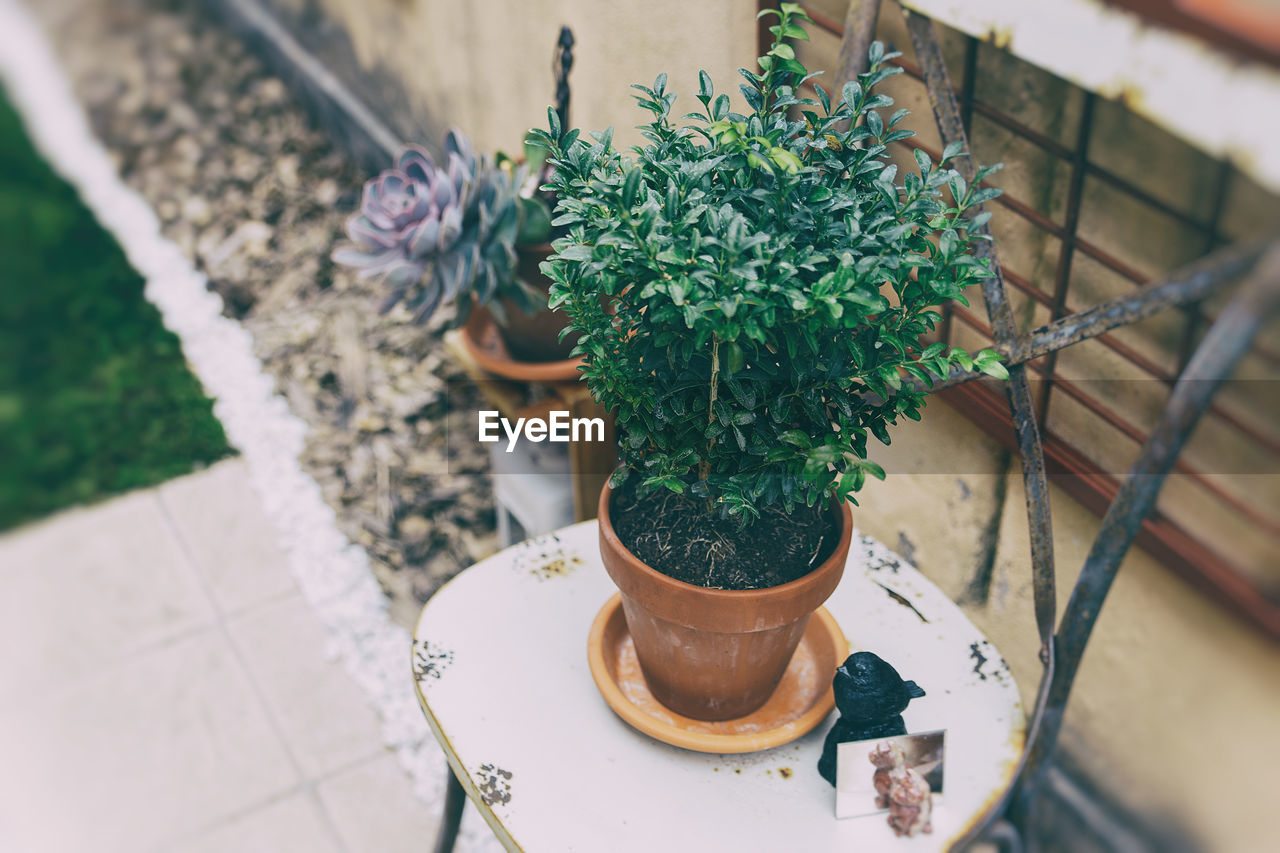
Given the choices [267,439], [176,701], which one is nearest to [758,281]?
[176,701]

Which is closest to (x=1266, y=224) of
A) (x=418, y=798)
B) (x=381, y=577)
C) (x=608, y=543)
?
(x=608, y=543)

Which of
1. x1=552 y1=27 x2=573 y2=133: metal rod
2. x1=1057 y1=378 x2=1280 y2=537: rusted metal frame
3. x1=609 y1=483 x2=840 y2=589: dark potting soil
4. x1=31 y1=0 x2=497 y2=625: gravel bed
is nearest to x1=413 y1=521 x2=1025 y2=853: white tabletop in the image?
x1=609 y1=483 x2=840 y2=589: dark potting soil

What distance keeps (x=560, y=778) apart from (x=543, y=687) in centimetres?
14

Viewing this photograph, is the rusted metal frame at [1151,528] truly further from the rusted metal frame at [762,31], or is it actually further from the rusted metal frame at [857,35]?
the rusted metal frame at [762,31]

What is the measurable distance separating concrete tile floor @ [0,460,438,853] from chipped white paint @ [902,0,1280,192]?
1.77 m

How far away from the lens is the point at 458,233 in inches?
73.7

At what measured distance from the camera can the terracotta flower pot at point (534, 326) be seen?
1.98 meters

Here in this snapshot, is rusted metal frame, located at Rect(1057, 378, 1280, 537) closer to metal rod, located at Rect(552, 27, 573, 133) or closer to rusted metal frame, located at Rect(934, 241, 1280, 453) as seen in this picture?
rusted metal frame, located at Rect(934, 241, 1280, 453)

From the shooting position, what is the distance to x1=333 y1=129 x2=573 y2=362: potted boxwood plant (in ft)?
6.13

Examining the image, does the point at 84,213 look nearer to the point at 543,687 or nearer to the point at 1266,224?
the point at 543,687

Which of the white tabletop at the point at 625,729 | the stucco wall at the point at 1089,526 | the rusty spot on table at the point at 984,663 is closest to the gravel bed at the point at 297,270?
the stucco wall at the point at 1089,526

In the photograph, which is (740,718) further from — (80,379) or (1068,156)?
(80,379)

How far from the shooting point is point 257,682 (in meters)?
2.38

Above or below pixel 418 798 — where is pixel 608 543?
above
